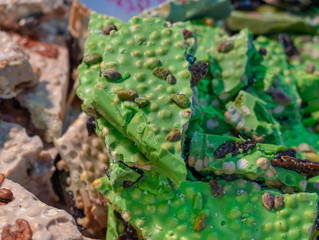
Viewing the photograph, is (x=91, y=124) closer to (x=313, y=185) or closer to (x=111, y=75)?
(x=111, y=75)

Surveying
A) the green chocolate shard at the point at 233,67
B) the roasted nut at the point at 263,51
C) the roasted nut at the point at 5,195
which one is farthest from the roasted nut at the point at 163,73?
the roasted nut at the point at 263,51

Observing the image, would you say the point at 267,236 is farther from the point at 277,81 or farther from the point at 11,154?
the point at 11,154

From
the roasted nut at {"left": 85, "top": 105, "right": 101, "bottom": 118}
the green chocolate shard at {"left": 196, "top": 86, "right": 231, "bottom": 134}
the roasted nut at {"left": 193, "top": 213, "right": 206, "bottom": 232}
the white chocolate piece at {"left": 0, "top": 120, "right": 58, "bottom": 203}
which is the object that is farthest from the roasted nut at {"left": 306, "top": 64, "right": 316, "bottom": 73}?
the white chocolate piece at {"left": 0, "top": 120, "right": 58, "bottom": 203}

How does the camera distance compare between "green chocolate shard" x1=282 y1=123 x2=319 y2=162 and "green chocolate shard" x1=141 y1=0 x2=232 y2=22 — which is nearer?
"green chocolate shard" x1=282 y1=123 x2=319 y2=162

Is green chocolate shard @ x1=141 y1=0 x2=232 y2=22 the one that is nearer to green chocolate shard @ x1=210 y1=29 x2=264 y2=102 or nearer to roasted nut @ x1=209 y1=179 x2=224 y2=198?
green chocolate shard @ x1=210 y1=29 x2=264 y2=102

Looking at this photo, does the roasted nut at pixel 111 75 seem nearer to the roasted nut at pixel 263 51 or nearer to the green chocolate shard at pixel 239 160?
the green chocolate shard at pixel 239 160

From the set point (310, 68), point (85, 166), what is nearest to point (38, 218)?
point (85, 166)
